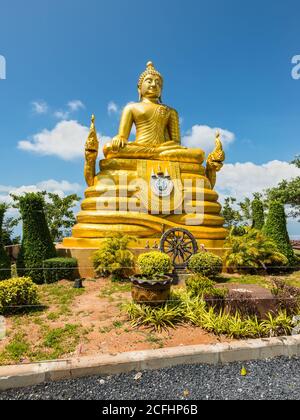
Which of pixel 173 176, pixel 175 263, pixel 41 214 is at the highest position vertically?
pixel 173 176

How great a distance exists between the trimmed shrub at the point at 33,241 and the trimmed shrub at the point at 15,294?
3.10 metres

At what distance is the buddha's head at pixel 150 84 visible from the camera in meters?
15.8

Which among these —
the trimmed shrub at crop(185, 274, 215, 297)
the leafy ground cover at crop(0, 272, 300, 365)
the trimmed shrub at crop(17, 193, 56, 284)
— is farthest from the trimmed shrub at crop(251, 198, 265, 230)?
the leafy ground cover at crop(0, 272, 300, 365)

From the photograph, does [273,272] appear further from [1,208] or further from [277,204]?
[1,208]

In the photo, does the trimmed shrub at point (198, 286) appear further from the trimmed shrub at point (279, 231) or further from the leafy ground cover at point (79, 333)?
the trimmed shrub at point (279, 231)

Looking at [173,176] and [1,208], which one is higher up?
[173,176]

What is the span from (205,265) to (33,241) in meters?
5.74

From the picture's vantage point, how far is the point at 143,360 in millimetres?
3789

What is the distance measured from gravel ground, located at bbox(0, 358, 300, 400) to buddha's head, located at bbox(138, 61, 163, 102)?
14637 mm

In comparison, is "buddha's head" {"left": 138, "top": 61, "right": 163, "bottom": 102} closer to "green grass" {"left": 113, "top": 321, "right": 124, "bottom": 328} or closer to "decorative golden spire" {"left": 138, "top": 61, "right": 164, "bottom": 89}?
"decorative golden spire" {"left": 138, "top": 61, "right": 164, "bottom": 89}

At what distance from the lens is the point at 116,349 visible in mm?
4535

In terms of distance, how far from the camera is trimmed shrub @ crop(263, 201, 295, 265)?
12.1 meters
